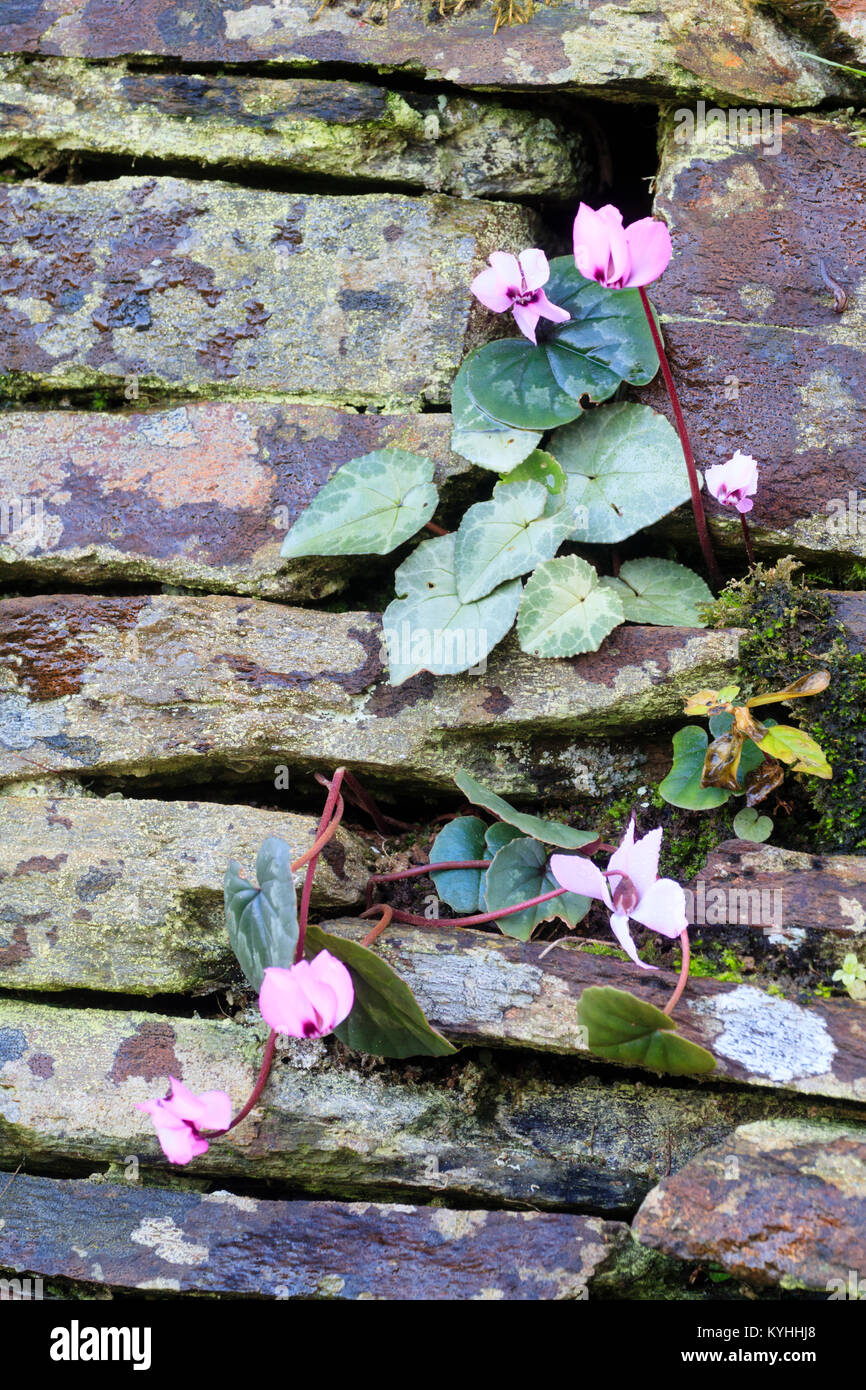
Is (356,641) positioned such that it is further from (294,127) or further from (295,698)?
(294,127)

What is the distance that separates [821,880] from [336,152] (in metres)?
2.04

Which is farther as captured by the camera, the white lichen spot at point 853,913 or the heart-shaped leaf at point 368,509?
the heart-shaped leaf at point 368,509

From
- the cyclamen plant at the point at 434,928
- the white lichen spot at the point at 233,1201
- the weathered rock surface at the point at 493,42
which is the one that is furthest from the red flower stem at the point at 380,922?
the weathered rock surface at the point at 493,42

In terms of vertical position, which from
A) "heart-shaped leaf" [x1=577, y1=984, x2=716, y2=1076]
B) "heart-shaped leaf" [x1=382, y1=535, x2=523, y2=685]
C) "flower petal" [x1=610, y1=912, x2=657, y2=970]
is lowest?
"heart-shaped leaf" [x1=577, y1=984, x2=716, y2=1076]

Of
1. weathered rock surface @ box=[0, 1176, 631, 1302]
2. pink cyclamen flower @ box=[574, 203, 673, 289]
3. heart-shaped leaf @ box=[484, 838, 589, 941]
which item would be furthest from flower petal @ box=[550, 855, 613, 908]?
pink cyclamen flower @ box=[574, 203, 673, 289]

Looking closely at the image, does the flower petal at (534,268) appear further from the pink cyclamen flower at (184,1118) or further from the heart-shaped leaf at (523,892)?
the pink cyclamen flower at (184,1118)

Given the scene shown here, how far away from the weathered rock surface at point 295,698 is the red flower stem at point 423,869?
0.21 metres

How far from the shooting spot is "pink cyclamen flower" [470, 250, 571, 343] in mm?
2098

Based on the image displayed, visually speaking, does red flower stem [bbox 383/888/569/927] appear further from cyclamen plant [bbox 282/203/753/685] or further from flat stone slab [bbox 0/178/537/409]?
flat stone slab [bbox 0/178/537/409]

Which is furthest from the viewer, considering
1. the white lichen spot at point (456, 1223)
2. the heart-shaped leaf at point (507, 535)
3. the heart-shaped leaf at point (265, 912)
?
the heart-shaped leaf at point (507, 535)

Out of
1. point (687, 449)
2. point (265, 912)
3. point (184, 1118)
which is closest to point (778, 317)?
point (687, 449)

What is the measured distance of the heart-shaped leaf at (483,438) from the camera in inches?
88.4

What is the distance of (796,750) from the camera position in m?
1.96

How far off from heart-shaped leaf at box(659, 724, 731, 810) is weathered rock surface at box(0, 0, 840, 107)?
60.0 inches
